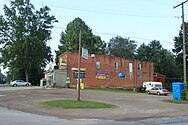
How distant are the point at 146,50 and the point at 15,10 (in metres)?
46.5

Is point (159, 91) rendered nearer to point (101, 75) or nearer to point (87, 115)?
point (101, 75)

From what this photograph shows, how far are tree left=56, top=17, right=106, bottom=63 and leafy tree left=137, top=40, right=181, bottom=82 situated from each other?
15667mm

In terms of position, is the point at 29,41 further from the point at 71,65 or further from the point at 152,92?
the point at 152,92

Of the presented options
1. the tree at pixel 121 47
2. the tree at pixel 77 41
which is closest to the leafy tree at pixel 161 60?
the tree at pixel 121 47

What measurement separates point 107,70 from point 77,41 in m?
21.9

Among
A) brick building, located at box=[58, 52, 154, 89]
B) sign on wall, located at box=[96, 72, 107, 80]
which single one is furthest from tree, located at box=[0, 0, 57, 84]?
sign on wall, located at box=[96, 72, 107, 80]

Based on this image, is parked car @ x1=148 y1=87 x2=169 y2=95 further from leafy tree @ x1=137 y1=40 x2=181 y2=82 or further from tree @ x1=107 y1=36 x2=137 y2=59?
tree @ x1=107 y1=36 x2=137 y2=59

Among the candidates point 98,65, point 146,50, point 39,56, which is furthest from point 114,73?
point 146,50

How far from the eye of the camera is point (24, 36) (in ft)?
227

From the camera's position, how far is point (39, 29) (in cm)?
7212

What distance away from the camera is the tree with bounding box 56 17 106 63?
271 feet

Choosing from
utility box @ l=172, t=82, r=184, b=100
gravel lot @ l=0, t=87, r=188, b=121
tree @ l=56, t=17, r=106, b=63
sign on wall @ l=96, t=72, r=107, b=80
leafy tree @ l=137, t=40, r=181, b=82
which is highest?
tree @ l=56, t=17, r=106, b=63

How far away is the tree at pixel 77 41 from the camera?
8262cm

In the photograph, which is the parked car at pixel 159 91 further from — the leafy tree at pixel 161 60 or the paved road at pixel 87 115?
the leafy tree at pixel 161 60
